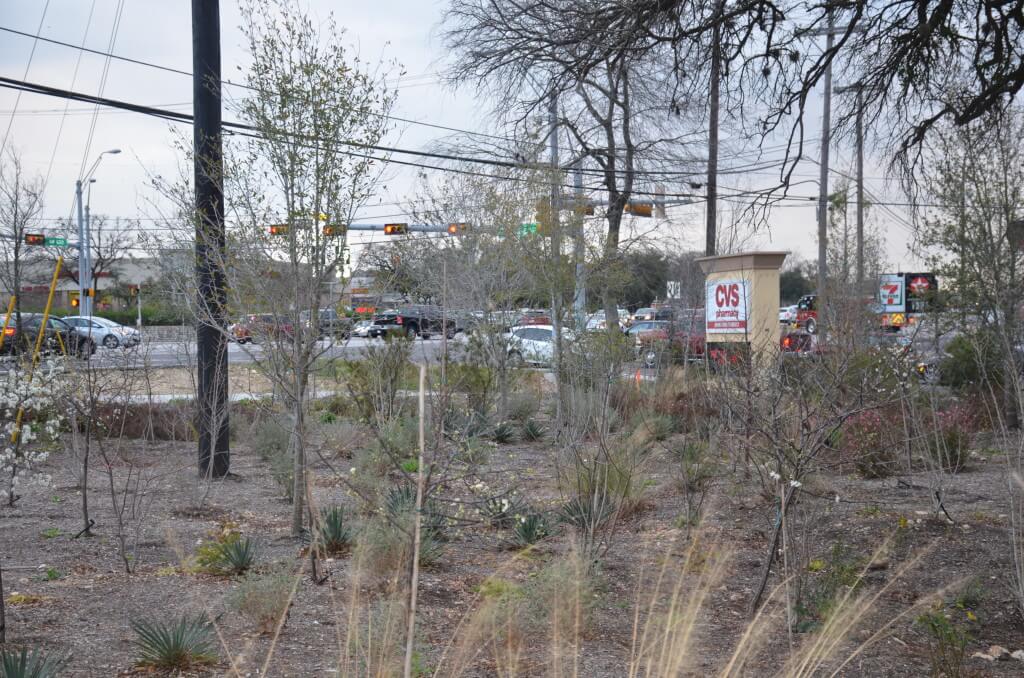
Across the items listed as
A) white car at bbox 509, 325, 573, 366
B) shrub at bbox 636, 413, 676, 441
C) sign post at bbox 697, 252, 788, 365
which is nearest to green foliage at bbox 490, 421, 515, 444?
white car at bbox 509, 325, 573, 366

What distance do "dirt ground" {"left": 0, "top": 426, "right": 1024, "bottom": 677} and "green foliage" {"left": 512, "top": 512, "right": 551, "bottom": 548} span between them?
0.35 ft

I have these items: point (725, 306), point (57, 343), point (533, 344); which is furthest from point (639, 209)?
point (57, 343)

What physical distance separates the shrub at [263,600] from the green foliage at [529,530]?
2050 millimetres

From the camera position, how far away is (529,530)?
21.5ft

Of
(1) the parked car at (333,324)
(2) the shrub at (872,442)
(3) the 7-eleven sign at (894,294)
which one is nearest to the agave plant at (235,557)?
(1) the parked car at (333,324)

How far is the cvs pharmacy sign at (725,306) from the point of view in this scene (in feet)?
37.7

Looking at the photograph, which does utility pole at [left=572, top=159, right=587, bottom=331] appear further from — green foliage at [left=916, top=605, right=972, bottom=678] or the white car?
green foliage at [left=916, top=605, right=972, bottom=678]

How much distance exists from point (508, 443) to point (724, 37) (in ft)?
21.8

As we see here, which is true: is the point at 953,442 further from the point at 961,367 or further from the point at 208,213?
the point at 208,213

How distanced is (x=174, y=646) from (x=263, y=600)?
2.29 feet

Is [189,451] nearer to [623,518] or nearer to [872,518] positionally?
[623,518]

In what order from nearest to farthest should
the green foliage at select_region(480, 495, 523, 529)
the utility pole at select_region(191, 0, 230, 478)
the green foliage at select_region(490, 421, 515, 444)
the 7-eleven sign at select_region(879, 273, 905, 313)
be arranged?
the green foliage at select_region(480, 495, 523, 529)
the utility pole at select_region(191, 0, 230, 478)
the green foliage at select_region(490, 421, 515, 444)
the 7-eleven sign at select_region(879, 273, 905, 313)

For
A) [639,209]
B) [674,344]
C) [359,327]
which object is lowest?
[674,344]

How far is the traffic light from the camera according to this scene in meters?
21.5
